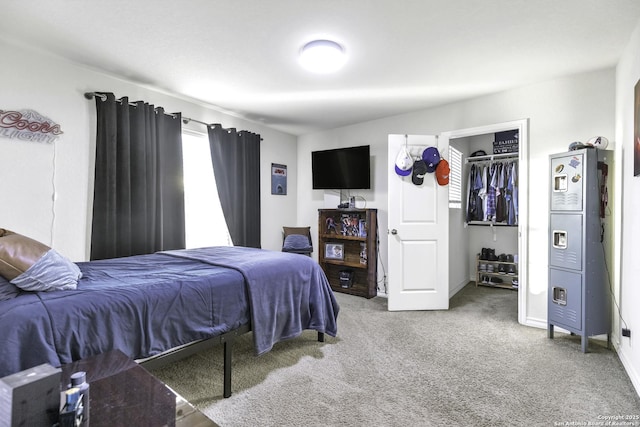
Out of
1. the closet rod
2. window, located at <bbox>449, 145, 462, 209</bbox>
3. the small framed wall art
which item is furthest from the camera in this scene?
the small framed wall art

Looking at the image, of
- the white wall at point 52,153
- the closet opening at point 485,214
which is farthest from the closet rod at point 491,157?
the white wall at point 52,153

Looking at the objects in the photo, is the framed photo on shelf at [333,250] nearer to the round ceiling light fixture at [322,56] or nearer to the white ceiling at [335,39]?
the white ceiling at [335,39]

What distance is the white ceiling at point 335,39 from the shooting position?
206 cm

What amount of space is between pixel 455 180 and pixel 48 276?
14.2ft

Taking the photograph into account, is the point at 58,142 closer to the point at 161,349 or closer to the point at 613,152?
the point at 161,349

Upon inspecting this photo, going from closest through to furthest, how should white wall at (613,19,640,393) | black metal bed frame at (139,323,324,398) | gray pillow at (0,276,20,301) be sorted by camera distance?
gray pillow at (0,276,20,301) < black metal bed frame at (139,323,324,398) < white wall at (613,19,640,393)

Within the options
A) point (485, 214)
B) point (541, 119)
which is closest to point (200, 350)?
point (541, 119)

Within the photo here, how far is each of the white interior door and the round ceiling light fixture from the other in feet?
4.52

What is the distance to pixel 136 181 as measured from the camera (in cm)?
319

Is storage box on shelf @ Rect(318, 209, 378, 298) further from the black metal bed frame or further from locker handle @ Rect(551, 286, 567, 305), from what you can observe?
the black metal bed frame

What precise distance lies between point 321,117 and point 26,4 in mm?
3029

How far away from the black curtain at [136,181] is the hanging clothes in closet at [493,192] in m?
4.05

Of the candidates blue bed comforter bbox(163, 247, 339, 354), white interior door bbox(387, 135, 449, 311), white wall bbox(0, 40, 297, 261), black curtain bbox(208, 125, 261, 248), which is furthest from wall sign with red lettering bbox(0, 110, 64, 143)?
white interior door bbox(387, 135, 449, 311)

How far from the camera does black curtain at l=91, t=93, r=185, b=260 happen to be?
2.96 meters
